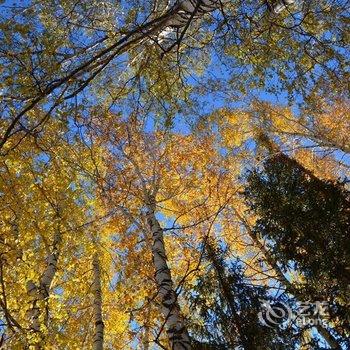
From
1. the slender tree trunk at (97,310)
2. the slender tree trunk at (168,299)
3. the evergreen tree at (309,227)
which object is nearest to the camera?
the slender tree trunk at (168,299)

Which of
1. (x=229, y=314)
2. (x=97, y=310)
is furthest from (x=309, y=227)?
(x=97, y=310)

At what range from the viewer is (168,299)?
5227 mm

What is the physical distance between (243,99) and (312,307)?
31.4 ft

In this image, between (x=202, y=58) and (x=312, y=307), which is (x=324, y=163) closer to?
(x=202, y=58)

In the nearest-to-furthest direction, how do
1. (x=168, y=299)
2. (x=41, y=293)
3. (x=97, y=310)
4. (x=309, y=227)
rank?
(x=168, y=299) < (x=41, y=293) < (x=97, y=310) < (x=309, y=227)

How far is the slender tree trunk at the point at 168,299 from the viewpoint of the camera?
4605 millimetres

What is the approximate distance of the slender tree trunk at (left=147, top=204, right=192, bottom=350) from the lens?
4.61 metres

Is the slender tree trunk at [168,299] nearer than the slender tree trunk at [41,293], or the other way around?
the slender tree trunk at [168,299]

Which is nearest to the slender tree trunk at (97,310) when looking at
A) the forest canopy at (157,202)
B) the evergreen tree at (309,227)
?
the forest canopy at (157,202)

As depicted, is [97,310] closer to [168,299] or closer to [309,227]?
[168,299]

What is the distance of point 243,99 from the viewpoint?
15.1 meters

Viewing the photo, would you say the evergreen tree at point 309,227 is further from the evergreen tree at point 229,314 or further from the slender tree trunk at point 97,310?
the slender tree trunk at point 97,310

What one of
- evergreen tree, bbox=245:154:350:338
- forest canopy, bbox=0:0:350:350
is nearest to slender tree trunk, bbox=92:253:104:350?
forest canopy, bbox=0:0:350:350

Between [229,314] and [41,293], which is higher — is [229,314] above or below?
below
